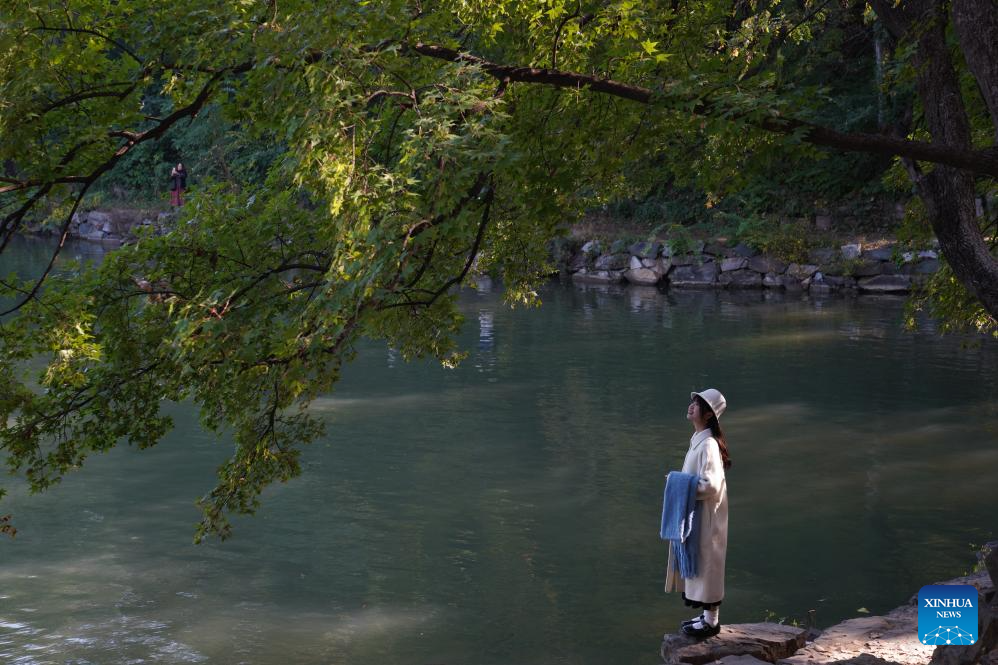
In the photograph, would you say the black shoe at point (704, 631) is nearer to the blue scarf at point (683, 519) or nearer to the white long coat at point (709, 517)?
the white long coat at point (709, 517)

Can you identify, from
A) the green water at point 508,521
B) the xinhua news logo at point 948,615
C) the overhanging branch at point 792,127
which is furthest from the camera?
the green water at point 508,521

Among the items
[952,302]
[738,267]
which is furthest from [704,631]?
[738,267]

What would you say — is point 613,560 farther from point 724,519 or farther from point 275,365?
point 275,365

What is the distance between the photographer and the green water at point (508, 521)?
34.6 ft

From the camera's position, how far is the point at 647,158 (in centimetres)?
1009

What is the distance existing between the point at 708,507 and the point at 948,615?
1680 mm

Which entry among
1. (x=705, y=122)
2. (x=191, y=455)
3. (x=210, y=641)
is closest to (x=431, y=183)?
(x=705, y=122)

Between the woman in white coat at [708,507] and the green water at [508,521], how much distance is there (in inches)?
78.1

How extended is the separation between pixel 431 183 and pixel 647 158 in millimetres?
3465

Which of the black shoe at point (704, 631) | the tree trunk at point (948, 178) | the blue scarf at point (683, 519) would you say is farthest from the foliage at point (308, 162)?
the black shoe at point (704, 631)

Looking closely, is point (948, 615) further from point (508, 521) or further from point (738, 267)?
point (738, 267)

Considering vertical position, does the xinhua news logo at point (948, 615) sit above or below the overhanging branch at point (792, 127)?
below

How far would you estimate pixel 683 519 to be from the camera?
25.8ft

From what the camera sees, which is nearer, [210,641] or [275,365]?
[275,365]
